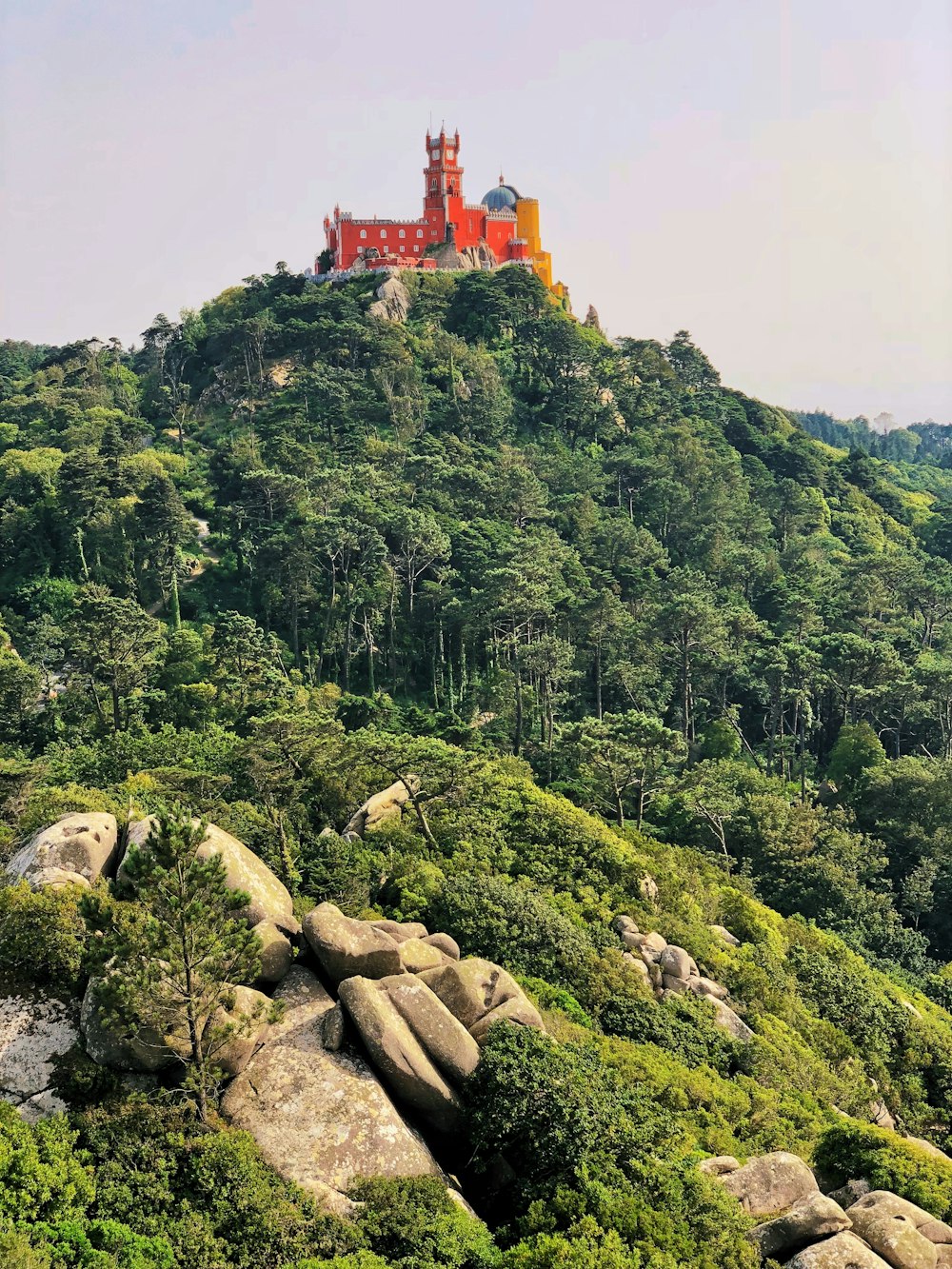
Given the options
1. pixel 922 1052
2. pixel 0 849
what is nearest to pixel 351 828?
pixel 0 849

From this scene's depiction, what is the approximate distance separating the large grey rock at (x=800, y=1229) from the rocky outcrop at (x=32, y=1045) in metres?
12.0

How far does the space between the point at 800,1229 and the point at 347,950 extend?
365 inches

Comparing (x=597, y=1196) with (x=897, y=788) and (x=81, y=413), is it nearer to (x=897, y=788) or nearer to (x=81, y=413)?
(x=897, y=788)

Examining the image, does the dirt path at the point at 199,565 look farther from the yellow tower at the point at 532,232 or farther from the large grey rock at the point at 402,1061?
the yellow tower at the point at 532,232

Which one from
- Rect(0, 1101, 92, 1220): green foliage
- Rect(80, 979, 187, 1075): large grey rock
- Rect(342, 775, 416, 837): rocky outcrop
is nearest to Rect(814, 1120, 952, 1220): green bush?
Rect(80, 979, 187, 1075): large grey rock

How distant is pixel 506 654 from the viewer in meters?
63.8

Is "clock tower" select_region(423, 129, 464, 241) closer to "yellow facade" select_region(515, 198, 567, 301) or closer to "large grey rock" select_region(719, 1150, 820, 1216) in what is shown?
"yellow facade" select_region(515, 198, 567, 301)

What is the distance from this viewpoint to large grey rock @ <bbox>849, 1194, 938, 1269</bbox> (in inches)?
632

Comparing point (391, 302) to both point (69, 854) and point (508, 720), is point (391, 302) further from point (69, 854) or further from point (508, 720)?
point (69, 854)

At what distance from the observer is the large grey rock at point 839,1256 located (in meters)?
15.7

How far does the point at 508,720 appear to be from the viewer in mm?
58781

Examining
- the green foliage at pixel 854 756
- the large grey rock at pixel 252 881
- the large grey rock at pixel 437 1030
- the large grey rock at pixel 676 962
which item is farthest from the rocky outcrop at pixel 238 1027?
the green foliage at pixel 854 756

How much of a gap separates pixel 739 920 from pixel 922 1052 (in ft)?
23.5

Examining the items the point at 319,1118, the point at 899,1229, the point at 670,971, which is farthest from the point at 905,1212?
the point at 670,971
